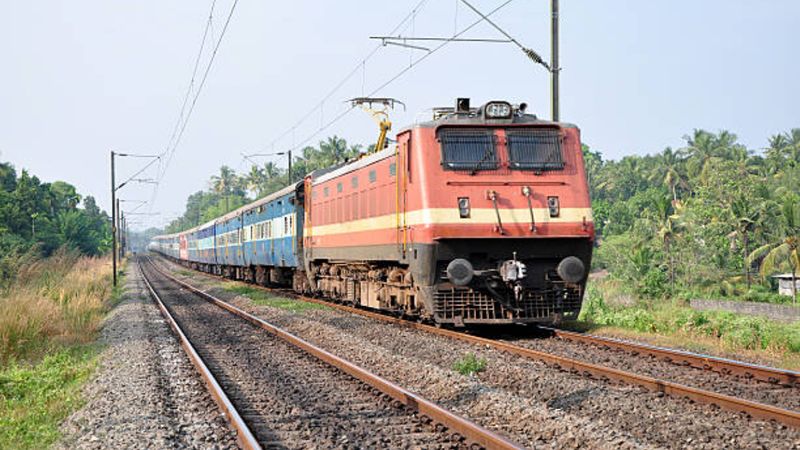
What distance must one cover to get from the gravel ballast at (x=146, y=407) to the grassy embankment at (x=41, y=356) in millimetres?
291

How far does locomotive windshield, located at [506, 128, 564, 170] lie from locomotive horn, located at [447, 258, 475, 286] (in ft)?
6.25

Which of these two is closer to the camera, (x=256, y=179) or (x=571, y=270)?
(x=571, y=270)

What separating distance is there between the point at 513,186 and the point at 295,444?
7.28 meters

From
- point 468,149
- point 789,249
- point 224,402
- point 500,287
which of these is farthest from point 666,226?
point 224,402

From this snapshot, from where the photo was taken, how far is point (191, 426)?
7.77 metres

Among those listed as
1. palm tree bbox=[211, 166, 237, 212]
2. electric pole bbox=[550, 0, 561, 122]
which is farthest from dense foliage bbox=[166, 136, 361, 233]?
electric pole bbox=[550, 0, 561, 122]

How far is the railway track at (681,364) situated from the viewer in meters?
7.04

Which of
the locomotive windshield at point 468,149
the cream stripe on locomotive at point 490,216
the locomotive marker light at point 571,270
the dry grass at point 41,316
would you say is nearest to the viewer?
the cream stripe on locomotive at point 490,216

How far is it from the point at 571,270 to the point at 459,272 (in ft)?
6.22

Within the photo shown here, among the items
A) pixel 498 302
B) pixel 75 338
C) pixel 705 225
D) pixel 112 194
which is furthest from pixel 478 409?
pixel 705 225

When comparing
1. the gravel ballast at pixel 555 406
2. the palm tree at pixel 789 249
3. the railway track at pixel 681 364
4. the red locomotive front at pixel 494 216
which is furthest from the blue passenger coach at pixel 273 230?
the palm tree at pixel 789 249

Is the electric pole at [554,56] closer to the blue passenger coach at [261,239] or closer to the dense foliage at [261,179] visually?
the blue passenger coach at [261,239]

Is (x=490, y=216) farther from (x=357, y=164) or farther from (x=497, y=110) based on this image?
(x=357, y=164)

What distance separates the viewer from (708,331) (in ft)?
43.2
